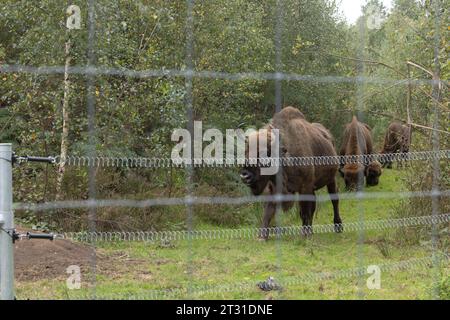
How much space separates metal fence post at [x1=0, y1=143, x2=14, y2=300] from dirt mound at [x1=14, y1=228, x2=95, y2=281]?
1930mm

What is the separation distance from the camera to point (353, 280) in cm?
567

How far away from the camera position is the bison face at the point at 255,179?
7.24 meters

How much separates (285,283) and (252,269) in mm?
706

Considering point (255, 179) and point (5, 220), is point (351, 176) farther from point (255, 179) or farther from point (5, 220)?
point (5, 220)

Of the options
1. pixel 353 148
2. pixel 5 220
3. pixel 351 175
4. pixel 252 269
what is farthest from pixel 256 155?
pixel 5 220

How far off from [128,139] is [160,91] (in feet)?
2.28

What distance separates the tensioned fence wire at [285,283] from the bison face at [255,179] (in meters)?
1.55

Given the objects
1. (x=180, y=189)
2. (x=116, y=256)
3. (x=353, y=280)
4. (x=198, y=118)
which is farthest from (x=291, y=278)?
(x=198, y=118)

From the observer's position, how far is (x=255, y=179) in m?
7.34

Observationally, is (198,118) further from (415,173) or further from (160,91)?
(415,173)

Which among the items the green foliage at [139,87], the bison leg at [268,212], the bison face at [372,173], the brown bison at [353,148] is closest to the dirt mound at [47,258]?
the green foliage at [139,87]

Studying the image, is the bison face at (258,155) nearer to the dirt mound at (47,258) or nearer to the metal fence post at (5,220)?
the dirt mound at (47,258)

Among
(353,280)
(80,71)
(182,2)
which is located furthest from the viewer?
(182,2)

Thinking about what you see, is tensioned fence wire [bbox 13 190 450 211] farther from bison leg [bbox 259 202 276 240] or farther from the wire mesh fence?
bison leg [bbox 259 202 276 240]
